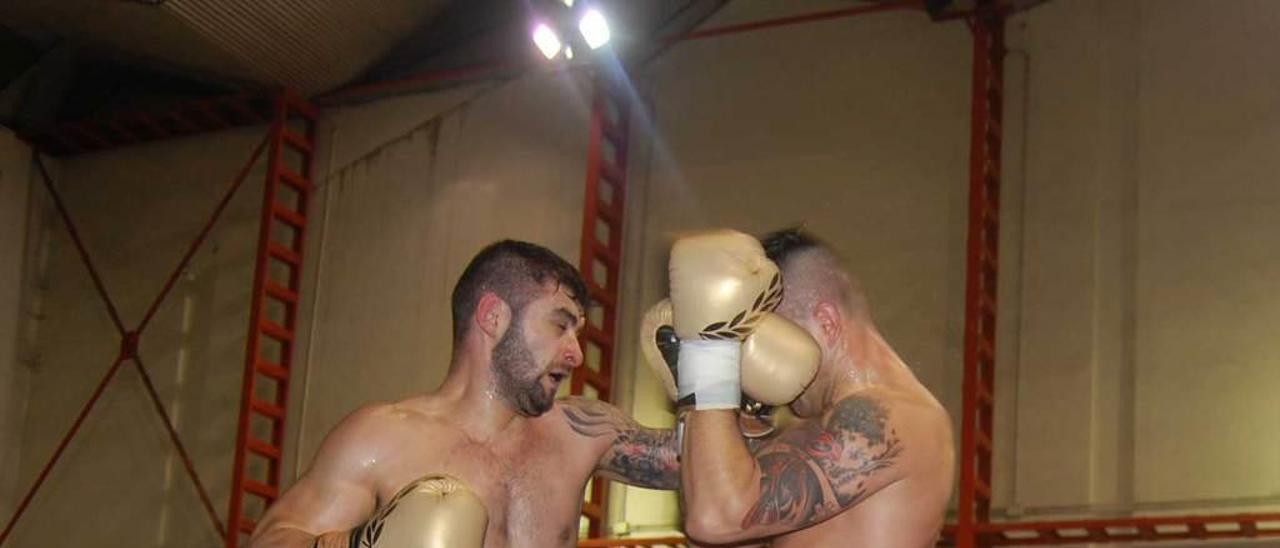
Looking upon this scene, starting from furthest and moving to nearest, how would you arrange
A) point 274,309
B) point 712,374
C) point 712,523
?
point 274,309, point 712,374, point 712,523

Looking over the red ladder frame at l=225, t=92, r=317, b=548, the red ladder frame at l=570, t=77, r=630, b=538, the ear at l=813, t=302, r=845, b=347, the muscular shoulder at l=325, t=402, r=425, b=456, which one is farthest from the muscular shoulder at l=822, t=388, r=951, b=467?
the red ladder frame at l=225, t=92, r=317, b=548

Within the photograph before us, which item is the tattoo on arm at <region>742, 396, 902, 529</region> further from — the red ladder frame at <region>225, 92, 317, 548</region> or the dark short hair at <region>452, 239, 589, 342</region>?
the red ladder frame at <region>225, 92, 317, 548</region>

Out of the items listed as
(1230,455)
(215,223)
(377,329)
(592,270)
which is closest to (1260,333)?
(1230,455)

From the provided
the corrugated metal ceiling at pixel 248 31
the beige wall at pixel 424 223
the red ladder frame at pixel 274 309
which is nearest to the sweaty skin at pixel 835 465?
the beige wall at pixel 424 223

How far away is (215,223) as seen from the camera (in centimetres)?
1343

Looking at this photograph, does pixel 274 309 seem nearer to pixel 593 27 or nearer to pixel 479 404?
pixel 593 27

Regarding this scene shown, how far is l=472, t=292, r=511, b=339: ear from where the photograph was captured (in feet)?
18.4

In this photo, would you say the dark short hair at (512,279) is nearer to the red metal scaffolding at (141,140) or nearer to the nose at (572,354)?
the nose at (572,354)

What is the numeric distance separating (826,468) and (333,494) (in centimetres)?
129

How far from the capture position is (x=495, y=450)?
18.2 ft

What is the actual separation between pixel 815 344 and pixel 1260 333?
5439 millimetres

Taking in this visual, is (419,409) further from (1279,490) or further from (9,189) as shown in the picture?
(9,189)

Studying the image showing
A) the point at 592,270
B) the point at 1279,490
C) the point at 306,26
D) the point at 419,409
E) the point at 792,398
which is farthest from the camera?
the point at 306,26

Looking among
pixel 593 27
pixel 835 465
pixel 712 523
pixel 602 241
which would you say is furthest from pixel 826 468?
pixel 602 241
